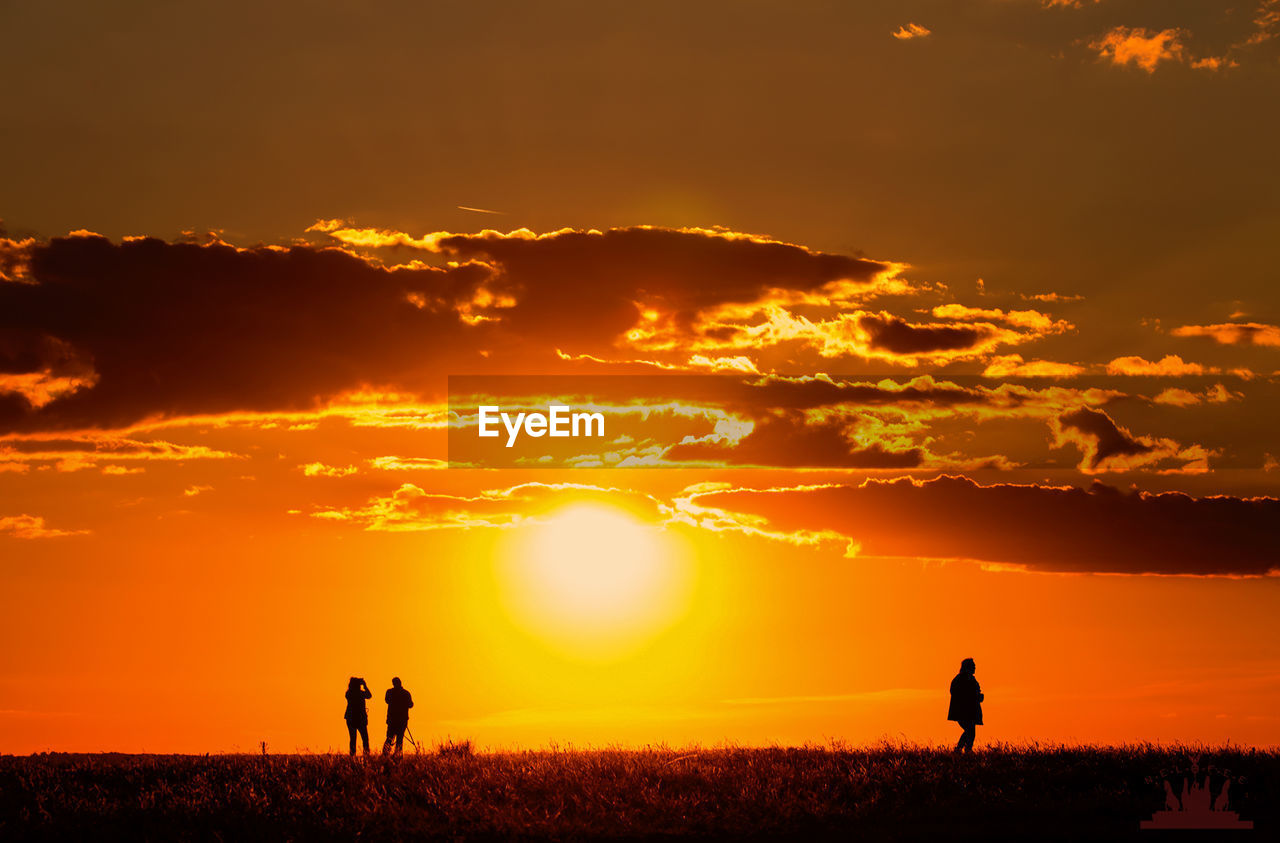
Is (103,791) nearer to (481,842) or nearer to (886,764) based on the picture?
(481,842)

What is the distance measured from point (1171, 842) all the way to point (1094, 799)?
2.34 metres

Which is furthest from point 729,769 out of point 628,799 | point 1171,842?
point 1171,842

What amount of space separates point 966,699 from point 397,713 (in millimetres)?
12656

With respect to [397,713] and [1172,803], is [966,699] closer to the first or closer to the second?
[1172,803]

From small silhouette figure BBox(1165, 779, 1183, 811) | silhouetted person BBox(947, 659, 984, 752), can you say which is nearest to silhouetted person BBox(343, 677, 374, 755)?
silhouetted person BBox(947, 659, 984, 752)

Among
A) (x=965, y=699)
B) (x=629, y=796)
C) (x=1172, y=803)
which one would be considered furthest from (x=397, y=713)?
(x=1172, y=803)

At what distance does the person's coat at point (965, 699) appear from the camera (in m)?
27.9

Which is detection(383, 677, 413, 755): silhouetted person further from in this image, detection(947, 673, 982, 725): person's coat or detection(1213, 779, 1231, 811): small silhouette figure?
detection(1213, 779, 1231, 811): small silhouette figure

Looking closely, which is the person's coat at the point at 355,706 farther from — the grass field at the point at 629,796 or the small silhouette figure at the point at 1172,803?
the small silhouette figure at the point at 1172,803

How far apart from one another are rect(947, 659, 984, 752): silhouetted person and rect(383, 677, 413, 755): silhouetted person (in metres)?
12.1

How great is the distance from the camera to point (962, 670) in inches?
1102

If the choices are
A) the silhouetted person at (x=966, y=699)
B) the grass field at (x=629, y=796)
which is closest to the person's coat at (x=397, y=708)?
the grass field at (x=629, y=796)

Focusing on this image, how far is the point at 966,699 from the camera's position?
91.4 ft

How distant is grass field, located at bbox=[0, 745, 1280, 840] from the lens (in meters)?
22.3
